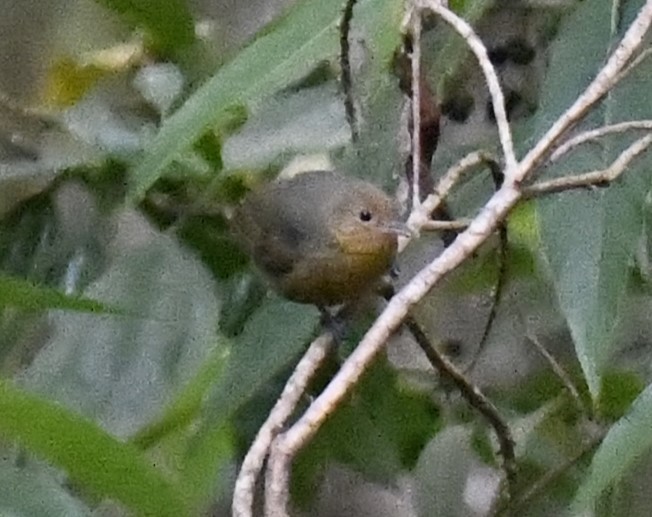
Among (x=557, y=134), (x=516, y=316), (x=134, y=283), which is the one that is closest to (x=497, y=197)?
(x=557, y=134)

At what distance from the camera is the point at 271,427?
54 centimetres

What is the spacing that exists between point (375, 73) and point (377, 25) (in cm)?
5

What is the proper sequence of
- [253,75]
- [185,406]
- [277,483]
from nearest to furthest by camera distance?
[277,483] < [253,75] < [185,406]

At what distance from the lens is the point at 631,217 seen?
71 centimetres

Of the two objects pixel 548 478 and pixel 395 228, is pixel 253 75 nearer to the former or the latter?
pixel 395 228

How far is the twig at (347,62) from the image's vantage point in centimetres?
67

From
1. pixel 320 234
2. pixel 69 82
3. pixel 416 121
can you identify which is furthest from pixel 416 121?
pixel 69 82

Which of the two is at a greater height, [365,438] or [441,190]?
[441,190]

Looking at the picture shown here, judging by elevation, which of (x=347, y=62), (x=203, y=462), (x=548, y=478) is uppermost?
(x=347, y=62)

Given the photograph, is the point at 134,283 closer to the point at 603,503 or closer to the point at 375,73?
the point at 375,73

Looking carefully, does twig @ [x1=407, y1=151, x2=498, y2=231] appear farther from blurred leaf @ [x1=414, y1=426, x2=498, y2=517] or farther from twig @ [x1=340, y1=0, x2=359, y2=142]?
blurred leaf @ [x1=414, y1=426, x2=498, y2=517]

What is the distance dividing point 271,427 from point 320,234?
1.05ft

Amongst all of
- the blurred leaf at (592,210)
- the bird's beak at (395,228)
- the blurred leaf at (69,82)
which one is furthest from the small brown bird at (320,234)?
the blurred leaf at (69,82)

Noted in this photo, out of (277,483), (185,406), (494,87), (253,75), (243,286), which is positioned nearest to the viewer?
(277,483)
